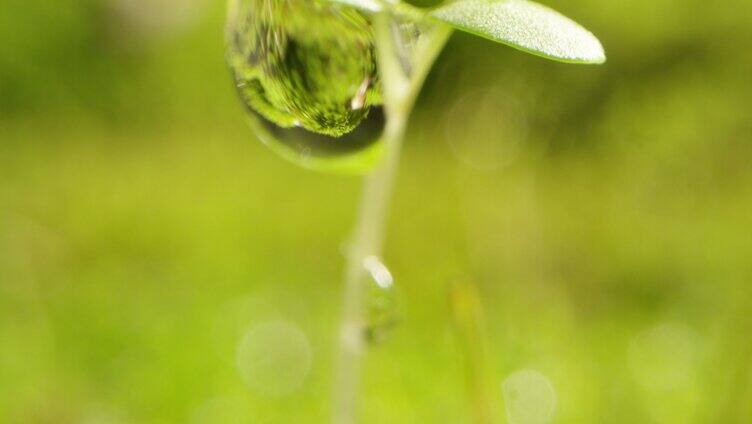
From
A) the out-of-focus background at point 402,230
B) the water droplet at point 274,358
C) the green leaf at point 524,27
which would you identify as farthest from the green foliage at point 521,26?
the water droplet at point 274,358

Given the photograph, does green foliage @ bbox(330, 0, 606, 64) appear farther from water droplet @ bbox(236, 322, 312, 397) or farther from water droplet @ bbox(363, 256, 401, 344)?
water droplet @ bbox(236, 322, 312, 397)

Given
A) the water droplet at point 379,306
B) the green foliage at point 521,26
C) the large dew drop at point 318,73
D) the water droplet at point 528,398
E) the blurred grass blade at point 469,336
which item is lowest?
the water droplet at point 528,398

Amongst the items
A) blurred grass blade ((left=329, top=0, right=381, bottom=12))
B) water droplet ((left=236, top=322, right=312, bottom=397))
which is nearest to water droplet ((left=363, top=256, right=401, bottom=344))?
blurred grass blade ((left=329, top=0, right=381, bottom=12))

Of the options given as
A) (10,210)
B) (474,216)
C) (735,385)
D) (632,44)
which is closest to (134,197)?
(10,210)

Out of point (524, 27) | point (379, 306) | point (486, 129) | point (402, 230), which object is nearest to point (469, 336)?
point (379, 306)

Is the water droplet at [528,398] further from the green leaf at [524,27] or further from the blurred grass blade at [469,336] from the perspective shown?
the green leaf at [524,27]

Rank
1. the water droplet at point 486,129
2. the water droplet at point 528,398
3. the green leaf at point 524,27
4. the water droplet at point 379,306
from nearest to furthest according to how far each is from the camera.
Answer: the green leaf at point 524,27, the water droplet at point 379,306, the water droplet at point 528,398, the water droplet at point 486,129

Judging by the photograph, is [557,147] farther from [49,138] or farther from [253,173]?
[49,138]
